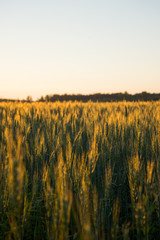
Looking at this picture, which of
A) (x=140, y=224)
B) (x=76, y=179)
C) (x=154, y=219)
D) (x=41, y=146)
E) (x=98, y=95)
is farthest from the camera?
(x=98, y=95)

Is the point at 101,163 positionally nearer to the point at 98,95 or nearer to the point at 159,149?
the point at 159,149

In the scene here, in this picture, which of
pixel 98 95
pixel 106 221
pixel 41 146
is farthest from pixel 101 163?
pixel 98 95

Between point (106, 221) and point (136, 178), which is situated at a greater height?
point (136, 178)

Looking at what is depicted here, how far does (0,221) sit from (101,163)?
25.3 inches

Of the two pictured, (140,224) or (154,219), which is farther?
(154,219)

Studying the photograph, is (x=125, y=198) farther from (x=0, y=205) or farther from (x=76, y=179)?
(x=0, y=205)

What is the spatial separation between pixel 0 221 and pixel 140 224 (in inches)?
24.3

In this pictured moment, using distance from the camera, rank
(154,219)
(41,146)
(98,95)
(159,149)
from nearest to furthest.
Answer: (154,219)
(41,146)
(159,149)
(98,95)

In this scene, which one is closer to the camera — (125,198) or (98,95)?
(125,198)

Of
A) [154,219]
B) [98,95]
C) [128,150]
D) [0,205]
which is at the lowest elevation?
[154,219]

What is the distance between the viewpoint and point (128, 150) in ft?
5.12

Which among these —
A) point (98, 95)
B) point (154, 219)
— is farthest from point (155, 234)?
point (98, 95)

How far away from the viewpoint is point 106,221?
0.91 metres

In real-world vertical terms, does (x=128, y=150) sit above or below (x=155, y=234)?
above
